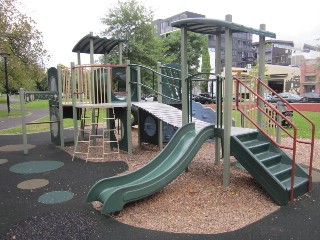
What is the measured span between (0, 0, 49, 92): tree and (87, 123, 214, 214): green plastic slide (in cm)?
1665

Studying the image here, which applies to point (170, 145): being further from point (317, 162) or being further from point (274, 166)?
point (317, 162)

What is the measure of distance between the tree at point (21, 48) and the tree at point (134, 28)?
215 inches

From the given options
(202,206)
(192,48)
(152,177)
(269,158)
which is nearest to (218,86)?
(269,158)

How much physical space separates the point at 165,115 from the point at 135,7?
1856cm

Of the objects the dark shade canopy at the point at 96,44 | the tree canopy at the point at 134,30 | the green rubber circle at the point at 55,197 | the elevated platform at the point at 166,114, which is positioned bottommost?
the green rubber circle at the point at 55,197

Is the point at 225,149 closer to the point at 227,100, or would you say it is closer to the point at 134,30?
the point at 227,100

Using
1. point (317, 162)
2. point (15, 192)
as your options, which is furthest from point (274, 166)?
point (15, 192)

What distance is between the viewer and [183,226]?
12.6 feet

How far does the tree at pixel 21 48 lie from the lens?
63.3ft

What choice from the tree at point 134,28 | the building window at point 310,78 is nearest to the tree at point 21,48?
the tree at point 134,28

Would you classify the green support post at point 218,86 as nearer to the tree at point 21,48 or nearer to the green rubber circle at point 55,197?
the green rubber circle at point 55,197

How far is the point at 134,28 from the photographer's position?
23750 millimetres

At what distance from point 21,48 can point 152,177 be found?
73.0 feet

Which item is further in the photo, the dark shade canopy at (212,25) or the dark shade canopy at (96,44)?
the dark shade canopy at (96,44)
